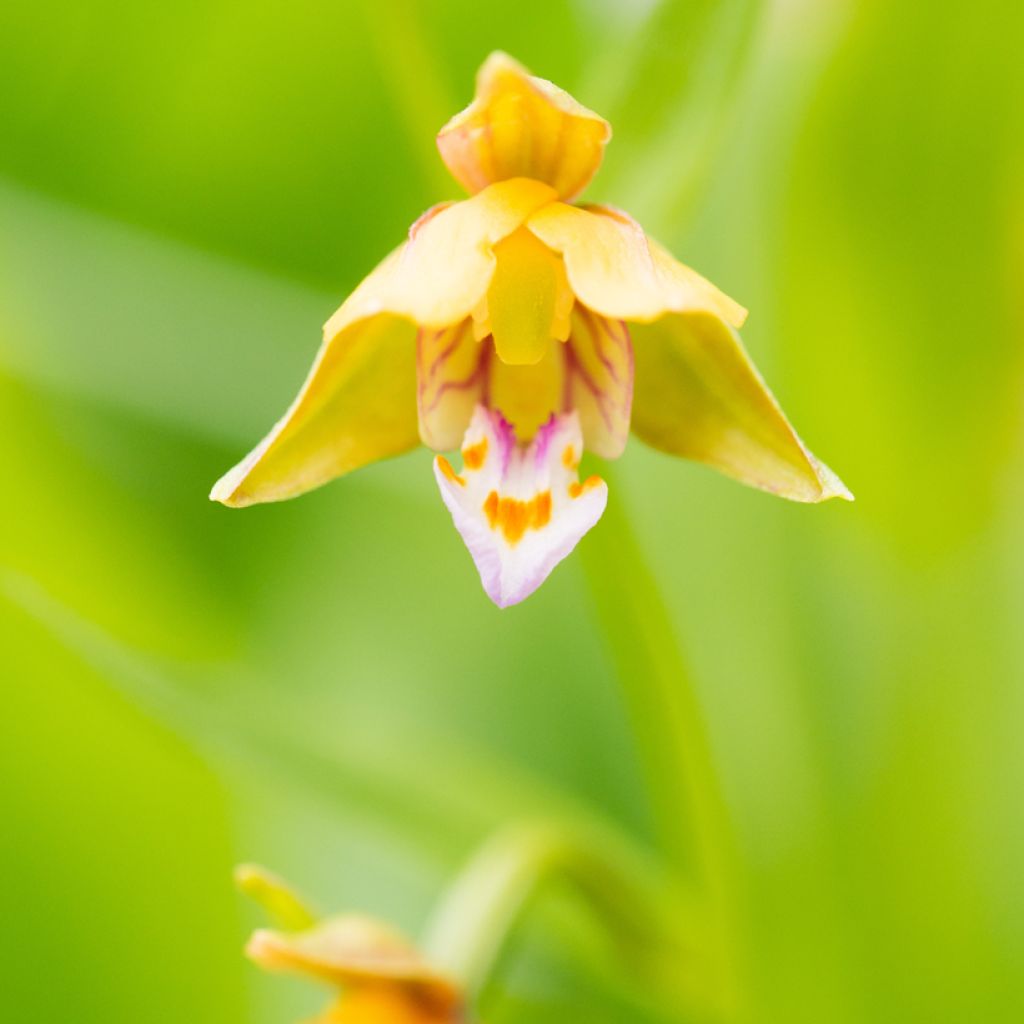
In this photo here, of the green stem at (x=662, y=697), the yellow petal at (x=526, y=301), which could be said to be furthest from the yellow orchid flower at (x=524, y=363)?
the green stem at (x=662, y=697)

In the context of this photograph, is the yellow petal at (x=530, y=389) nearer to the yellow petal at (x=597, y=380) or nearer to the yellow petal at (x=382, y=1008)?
the yellow petal at (x=597, y=380)

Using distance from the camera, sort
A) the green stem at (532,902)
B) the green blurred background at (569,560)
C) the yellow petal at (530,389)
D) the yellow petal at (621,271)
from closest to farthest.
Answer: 1. the yellow petal at (621,271)
2. the yellow petal at (530,389)
3. the green stem at (532,902)
4. the green blurred background at (569,560)

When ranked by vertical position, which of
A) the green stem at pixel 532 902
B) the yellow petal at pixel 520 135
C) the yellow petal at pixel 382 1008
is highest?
the yellow petal at pixel 520 135

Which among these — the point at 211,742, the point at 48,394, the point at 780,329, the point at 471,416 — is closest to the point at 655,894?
the point at 211,742

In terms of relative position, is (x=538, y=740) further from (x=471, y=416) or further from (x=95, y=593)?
(x=471, y=416)

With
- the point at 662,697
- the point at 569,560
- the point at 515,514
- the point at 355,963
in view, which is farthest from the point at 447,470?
the point at 569,560

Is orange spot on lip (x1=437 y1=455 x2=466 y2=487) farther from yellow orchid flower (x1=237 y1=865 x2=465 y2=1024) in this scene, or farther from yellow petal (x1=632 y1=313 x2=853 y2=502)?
yellow orchid flower (x1=237 y1=865 x2=465 y2=1024)

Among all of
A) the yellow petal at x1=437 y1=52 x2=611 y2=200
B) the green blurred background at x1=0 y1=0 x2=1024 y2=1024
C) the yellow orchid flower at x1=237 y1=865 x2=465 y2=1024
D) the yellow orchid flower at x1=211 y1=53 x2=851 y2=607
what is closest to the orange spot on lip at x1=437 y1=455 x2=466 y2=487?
the yellow orchid flower at x1=211 y1=53 x2=851 y2=607
